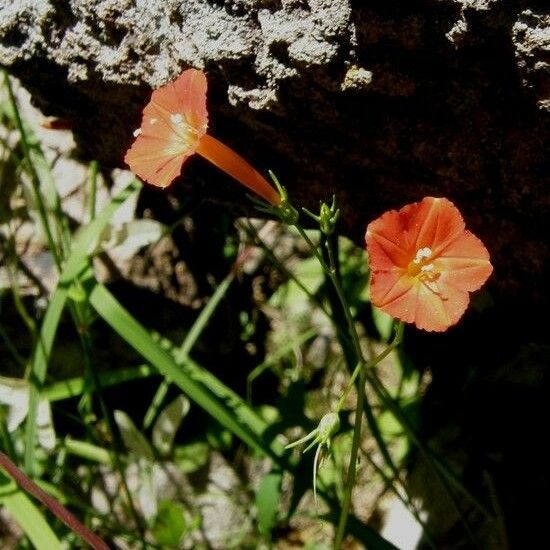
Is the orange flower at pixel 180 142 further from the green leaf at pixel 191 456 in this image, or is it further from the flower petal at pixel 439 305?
the green leaf at pixel 191 456

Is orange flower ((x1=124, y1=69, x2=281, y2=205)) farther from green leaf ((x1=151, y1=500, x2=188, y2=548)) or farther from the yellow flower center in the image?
green leaf ((x1=151, y1=500, x2=188, y2=548))

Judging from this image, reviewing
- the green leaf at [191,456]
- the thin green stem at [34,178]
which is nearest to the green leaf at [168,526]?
the green leaf at [191,456]

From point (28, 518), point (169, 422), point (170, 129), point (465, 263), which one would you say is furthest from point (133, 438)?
point (465, 263)

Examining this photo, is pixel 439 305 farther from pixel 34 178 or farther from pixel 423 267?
pixel 34 178

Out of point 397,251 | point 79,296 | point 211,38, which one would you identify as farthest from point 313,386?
point 211,38

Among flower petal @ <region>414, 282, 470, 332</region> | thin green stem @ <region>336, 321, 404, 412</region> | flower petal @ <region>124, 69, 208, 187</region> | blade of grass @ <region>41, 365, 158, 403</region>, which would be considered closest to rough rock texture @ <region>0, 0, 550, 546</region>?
flower petal @ <region>124, 69, 208, 187</region>

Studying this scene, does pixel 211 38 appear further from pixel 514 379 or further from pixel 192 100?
pixel 514 379
